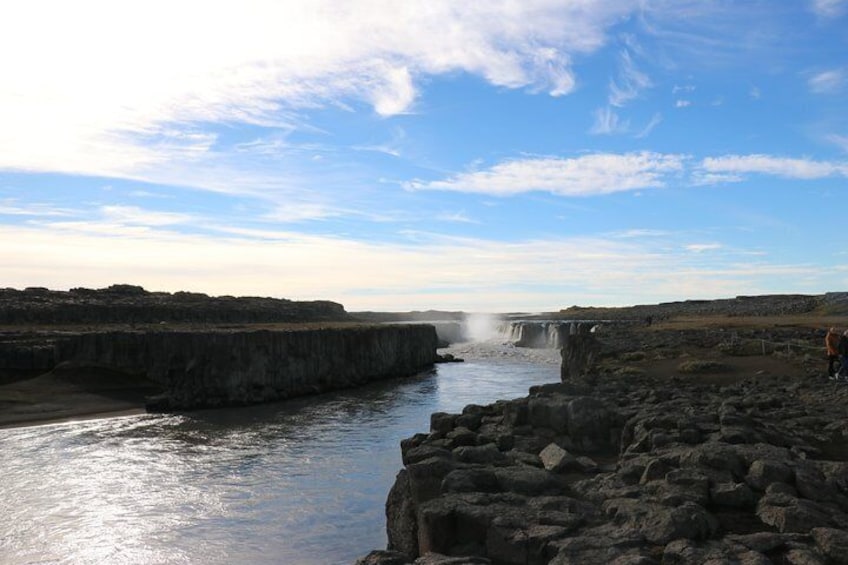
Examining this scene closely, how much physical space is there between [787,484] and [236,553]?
1119 centimetres

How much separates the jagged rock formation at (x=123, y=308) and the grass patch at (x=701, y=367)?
184ft

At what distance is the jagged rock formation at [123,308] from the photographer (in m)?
62.7

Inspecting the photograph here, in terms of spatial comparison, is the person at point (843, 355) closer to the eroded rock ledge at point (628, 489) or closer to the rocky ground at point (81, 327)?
the eroded rock ledge at point (628, 489)

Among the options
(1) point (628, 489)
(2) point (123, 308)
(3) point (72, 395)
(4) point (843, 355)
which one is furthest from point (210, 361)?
(1) point (628, 489)

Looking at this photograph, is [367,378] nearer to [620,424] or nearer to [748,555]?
[620,424]

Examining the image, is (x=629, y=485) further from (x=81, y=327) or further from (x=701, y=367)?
(x=81, y=327)

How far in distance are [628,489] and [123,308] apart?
68.7 m

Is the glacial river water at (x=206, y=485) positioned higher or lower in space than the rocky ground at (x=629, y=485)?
lower

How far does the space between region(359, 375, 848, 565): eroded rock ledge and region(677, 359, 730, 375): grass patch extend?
11587mm

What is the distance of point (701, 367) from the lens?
2895cm

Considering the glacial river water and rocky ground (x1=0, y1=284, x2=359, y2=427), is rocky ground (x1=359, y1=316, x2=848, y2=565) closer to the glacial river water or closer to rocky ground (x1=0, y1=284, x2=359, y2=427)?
the glacial river water

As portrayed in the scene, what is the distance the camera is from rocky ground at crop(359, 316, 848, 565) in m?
8.12

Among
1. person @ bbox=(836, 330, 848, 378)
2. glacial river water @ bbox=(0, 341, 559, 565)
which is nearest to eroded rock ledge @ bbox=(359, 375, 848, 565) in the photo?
glacial river water @ bbox=(0, 341, 559, 565)

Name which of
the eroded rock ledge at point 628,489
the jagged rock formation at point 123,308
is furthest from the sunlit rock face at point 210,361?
the eroded rock ledge at point 628,489
